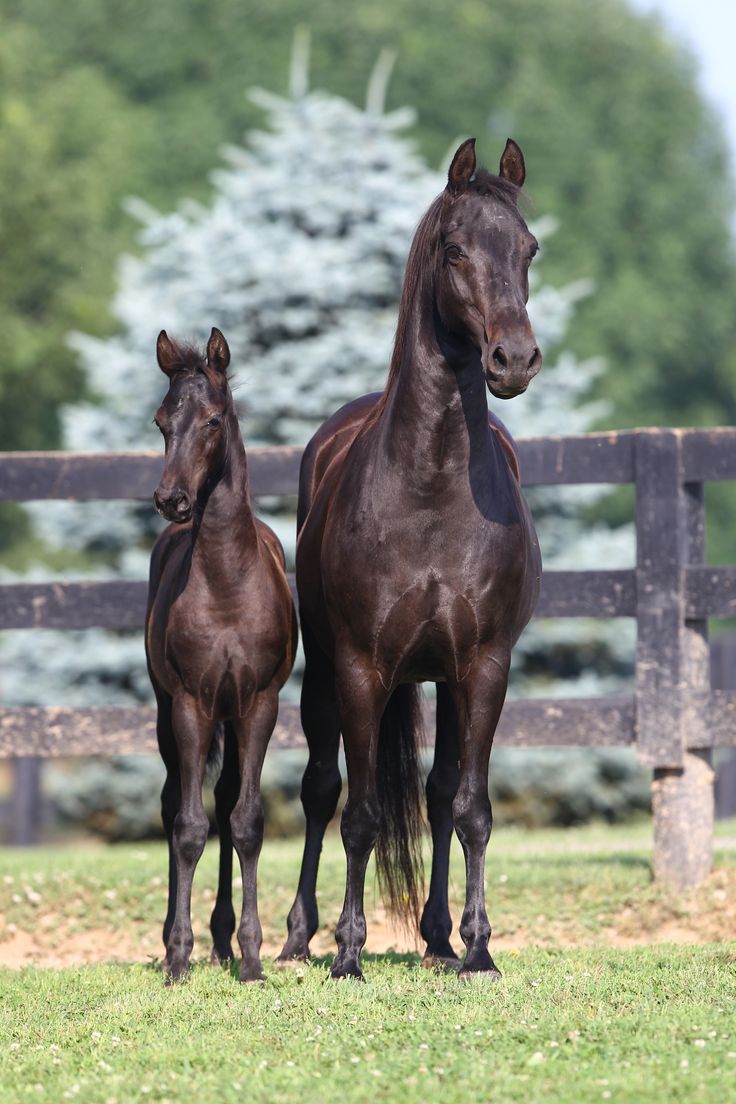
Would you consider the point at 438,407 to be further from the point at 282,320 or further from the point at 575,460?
the point at 282,320

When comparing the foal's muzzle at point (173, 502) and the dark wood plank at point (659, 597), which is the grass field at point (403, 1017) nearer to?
the dark wood plank at point (659, 597)

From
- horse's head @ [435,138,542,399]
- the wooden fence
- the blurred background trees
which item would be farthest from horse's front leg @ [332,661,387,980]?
the blurred background trees

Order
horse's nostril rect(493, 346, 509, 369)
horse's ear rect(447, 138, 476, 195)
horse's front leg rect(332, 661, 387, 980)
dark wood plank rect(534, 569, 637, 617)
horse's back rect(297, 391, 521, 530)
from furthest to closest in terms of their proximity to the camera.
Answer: dark wood plank rect(534, 569, 637, 617), horse's back rect(297, 391, 521, 530), horse's front leg rect(332, 661, 387, 980), horse's ear rect(447, 138, 476, 195), horse's nostril rect(493, 346, 509, 369)

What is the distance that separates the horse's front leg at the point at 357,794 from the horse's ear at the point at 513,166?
1.83 meters

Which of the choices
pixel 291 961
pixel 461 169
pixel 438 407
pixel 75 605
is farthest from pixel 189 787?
A: pixel 75 605

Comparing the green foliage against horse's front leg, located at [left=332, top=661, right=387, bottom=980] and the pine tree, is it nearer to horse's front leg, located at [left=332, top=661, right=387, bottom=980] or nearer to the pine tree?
the pine tree

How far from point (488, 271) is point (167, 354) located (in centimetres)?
150

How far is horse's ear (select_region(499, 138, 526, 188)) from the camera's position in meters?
5.69

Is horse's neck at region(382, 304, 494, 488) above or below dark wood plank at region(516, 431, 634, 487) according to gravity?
below

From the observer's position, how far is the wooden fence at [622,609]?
8133 mm

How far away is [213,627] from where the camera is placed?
6246 mm

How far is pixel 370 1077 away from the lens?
167 inches

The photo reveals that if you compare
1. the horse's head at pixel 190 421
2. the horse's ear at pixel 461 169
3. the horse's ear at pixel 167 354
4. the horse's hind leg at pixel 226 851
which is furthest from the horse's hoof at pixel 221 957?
the horse's ear at pixel 461 169

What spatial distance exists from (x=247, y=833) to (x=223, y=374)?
5.89ft
